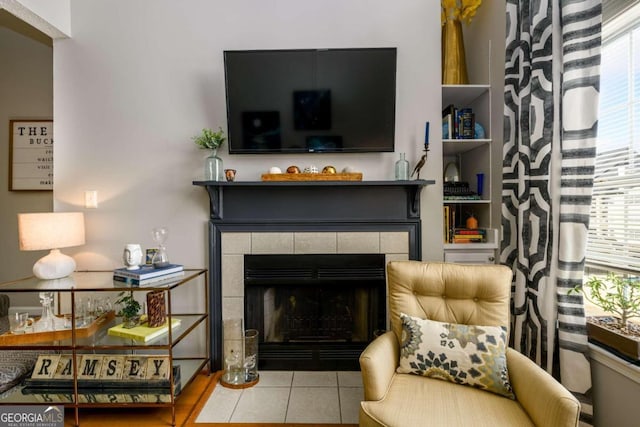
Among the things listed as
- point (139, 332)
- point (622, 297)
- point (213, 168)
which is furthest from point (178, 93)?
point (622, 297)

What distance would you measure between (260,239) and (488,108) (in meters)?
1.90

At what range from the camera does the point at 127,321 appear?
75.1 inches

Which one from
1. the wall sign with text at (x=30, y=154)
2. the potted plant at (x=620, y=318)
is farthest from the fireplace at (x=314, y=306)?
the wall sign with text at (x=30, y=154)

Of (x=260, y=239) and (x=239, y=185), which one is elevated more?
(x=239, y=185)

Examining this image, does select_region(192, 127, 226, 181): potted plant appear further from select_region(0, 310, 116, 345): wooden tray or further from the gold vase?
the gold vase

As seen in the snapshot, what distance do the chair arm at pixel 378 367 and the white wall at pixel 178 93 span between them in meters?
0.94

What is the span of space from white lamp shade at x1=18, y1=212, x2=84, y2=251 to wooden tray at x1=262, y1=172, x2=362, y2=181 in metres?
1.27

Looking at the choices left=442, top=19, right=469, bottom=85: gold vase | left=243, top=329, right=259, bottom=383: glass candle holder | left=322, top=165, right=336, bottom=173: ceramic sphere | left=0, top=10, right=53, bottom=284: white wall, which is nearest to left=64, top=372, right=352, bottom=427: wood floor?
left=243, top=329, right=259, bottom=383: glass candle holder

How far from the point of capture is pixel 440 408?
132 cm

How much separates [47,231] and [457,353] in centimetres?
237

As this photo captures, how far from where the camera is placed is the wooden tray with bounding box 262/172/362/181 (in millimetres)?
2180

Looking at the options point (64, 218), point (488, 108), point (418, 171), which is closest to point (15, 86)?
point (64, 218)

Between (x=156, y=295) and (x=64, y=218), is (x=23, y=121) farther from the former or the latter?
(x=156, y=295)

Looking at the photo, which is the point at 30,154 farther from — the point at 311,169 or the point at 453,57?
the point at 453,57
